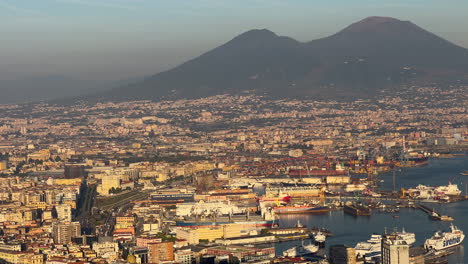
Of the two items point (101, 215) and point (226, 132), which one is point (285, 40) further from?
point (101, 215)

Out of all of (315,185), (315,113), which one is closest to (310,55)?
(315,113)

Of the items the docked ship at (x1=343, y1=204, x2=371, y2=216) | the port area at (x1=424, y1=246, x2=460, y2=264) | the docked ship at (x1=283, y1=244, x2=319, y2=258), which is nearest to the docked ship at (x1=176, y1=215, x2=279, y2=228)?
the docked ship at (x1=343, y1=204, x2=371, y2=216)

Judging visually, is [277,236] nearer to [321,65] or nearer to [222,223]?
[222,223]

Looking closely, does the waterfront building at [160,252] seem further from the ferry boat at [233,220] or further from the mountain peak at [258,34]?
the mountain peak at [258,34]

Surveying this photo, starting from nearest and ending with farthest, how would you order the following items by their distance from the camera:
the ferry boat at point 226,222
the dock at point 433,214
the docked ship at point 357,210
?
the ferry boat at point 226,222, the dock at point 433,214, the docked ship at point 357,210

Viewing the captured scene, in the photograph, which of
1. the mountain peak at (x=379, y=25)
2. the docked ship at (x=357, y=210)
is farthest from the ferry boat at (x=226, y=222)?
the mountain peak at (x=379, y=25)

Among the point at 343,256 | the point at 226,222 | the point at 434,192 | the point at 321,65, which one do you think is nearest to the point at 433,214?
the point at 434,192
